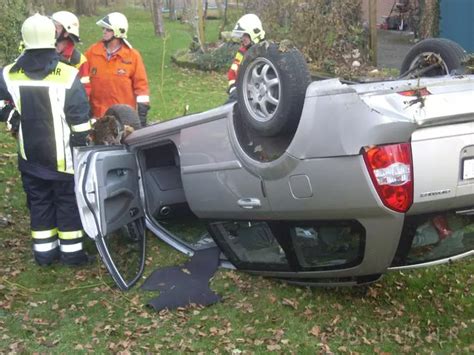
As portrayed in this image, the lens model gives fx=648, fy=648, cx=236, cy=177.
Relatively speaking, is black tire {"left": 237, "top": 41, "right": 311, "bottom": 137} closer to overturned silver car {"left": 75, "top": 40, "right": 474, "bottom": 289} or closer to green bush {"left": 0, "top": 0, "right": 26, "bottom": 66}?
overturned silver car {"left": 75, "top": 40, "right": 474, "bottom": 289}

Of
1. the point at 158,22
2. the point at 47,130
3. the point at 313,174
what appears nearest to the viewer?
the point at 313,174

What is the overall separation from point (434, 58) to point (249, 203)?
1.76 meters

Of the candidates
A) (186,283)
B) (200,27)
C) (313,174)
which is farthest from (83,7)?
(313,174)

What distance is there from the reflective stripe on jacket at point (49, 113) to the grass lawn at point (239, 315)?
36.6 inches

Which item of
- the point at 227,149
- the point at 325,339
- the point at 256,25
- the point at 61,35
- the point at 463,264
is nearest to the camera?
the point at 325,339

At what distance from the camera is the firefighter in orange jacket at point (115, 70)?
22.1 ft

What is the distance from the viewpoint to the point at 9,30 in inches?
406

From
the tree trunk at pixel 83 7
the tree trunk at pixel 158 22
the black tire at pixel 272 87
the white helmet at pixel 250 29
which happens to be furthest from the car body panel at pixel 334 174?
the tree trunk at pixel 83 7

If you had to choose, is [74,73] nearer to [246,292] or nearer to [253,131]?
[253,131]

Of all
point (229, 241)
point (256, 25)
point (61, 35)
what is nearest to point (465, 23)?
point (256, 25)

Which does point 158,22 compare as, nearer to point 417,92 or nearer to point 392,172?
point 417,92

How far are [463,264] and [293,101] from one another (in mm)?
2305

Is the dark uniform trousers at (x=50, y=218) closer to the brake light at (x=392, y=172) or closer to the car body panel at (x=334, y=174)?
the car body panel at (x=334, y=174)

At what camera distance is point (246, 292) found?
14.9ft
